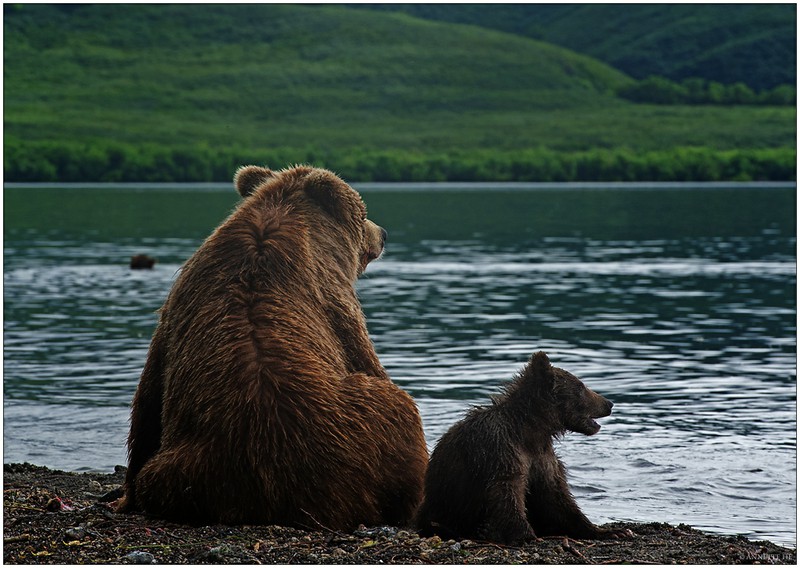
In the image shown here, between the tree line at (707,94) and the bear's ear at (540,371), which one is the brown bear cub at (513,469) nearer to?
the bear's ear at (540,371)

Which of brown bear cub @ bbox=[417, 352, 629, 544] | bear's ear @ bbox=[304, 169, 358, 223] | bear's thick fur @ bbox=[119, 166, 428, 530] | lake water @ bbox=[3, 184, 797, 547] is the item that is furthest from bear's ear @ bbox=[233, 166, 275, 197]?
lake water @ bbox=[3, 184, 797, 547]

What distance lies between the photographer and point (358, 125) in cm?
17325

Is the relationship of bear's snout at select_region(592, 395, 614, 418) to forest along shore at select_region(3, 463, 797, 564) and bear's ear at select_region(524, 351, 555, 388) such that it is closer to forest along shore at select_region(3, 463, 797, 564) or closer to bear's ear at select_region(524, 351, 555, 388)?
bear's ear at select_region(524, 351, 555, 388)

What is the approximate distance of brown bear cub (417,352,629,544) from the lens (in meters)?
7.12

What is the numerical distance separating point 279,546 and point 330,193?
2645 millimetres

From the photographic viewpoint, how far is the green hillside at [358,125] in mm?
134375

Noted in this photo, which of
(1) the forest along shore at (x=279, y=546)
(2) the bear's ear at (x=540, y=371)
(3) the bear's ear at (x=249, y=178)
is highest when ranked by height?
(3) the bear's ear at (x=249, y=178)

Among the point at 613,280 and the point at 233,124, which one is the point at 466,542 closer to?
the point at 613,280

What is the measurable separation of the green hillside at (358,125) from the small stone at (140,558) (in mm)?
118086

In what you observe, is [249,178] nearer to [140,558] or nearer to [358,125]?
[140,558]

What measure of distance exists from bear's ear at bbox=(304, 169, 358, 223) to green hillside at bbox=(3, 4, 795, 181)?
116 meters

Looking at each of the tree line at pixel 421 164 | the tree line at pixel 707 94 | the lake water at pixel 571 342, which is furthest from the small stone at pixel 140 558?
the tree line at pixel 707 94

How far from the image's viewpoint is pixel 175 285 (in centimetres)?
770

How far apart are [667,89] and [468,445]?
649 feet
